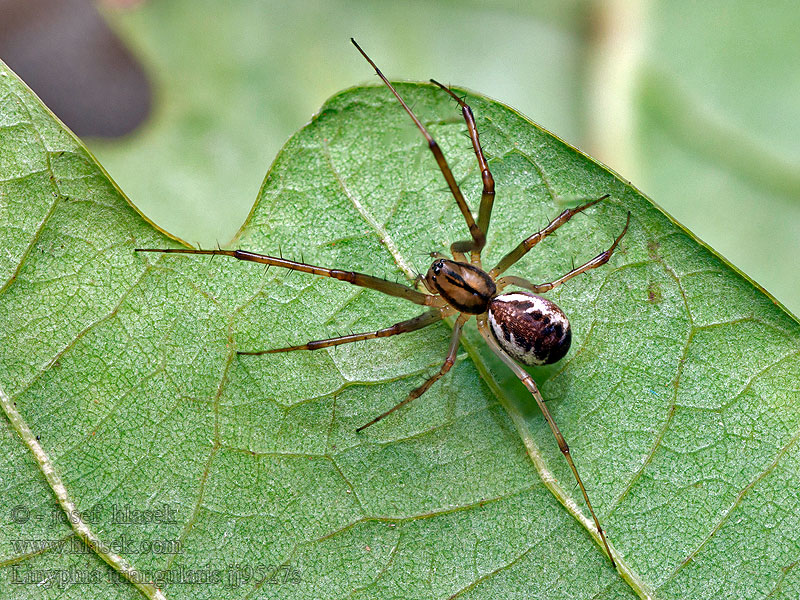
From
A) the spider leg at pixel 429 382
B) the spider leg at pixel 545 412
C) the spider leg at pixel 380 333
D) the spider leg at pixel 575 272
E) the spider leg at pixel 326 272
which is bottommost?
the spider leg at pixel 545 412

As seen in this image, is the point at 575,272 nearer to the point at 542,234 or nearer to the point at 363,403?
the point at 542,234

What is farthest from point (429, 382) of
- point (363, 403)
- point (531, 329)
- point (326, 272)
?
point (326, 272)

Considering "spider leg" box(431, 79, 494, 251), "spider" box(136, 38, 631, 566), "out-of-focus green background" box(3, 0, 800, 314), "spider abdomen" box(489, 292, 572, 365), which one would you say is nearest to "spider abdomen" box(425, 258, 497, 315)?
"spider" box(136, 38, 631, 566)

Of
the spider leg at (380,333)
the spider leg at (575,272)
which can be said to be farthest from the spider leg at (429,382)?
the spider leg at (575,272)

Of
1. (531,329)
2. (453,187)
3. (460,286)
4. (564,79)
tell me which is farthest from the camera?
(564,79)

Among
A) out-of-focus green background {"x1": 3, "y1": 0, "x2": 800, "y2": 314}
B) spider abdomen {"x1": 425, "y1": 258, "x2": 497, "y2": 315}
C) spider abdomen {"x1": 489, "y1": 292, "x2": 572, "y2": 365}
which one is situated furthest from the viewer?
out-of-focus green background {"x1": 3, "y1": 0, "x2": 800, "y2": 314}

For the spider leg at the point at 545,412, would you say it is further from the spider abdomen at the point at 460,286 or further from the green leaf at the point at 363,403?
the spider abdomen at the point at 460,286

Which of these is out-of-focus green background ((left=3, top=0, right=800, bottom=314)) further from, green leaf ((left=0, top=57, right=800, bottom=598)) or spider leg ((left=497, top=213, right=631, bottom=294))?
spider leg ((left=497, top=213, right=631, bottom=294))
